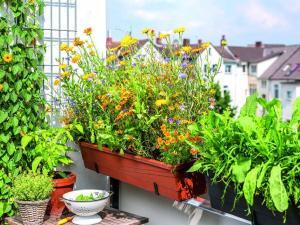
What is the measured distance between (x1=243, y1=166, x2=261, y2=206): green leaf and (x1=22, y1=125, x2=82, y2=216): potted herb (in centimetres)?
111

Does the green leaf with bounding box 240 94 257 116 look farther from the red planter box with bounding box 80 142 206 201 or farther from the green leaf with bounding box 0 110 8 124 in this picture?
the green leaf with bounding box 0 110 8 124

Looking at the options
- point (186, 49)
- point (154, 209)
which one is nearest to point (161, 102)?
point (186, 49)

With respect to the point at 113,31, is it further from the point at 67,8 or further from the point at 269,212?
the point at 269,212

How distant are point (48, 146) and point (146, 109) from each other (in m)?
0.61

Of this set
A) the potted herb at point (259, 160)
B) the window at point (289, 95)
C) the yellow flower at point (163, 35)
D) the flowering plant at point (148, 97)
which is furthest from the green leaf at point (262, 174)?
the window at point (289, 95)

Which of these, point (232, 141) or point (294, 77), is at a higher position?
point (294, 77)

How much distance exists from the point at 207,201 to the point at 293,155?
0.73 metres

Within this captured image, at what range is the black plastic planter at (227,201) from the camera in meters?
1.76

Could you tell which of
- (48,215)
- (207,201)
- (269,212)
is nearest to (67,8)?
(48,215)

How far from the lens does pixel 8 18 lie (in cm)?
263

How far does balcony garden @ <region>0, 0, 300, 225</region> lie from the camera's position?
1631mm

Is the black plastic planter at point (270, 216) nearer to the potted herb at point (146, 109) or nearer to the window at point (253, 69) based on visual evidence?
the potted herb at point (146, 109)

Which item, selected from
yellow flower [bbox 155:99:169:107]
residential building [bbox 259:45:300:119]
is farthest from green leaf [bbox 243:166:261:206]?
residential building [bbox 259:45:300:119]

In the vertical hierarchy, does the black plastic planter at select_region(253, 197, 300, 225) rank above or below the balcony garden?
below
